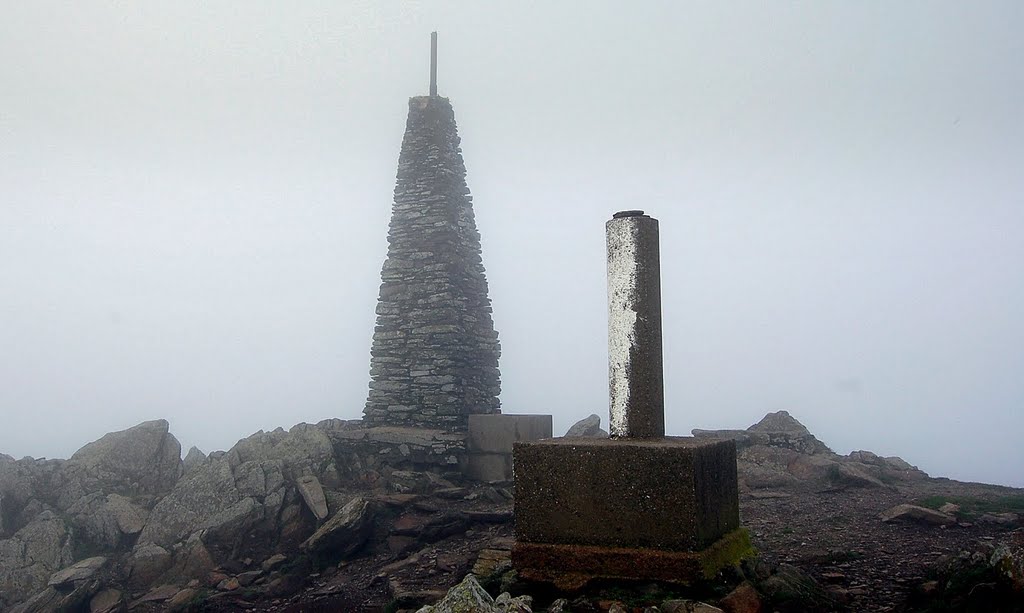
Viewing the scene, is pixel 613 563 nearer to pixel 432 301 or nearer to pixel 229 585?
pixel 229 585

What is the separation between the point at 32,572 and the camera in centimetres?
1122

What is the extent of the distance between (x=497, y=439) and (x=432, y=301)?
10.1 feet

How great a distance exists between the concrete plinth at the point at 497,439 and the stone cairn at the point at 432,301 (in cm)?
69

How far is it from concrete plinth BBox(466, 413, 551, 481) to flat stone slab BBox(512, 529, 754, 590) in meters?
7.88

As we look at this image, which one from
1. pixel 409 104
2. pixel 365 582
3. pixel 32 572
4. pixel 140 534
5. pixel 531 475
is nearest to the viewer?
pixel 531 475

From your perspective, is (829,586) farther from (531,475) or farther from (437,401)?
(437,401)

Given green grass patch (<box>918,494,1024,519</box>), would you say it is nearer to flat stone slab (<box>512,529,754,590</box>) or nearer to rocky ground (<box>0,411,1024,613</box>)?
rocky ground (<box>0,411,1024,613</box>)

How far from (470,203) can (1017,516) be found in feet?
36.0

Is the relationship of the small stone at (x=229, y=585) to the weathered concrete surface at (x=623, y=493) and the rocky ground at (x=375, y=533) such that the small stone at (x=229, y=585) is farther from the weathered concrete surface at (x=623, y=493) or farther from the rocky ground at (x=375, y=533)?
the weathered concrete surface at (x=623, y=493)

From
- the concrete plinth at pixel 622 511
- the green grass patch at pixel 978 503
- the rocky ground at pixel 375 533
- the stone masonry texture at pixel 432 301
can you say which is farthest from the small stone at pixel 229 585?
the green grass patch at pixel 978 503

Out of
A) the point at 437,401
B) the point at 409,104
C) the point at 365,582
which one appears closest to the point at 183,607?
the point at 365,582

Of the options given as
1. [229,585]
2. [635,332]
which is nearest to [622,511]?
[635,332]

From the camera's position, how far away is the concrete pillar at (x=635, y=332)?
6555 mm

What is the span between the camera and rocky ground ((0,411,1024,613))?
5.97 metres
